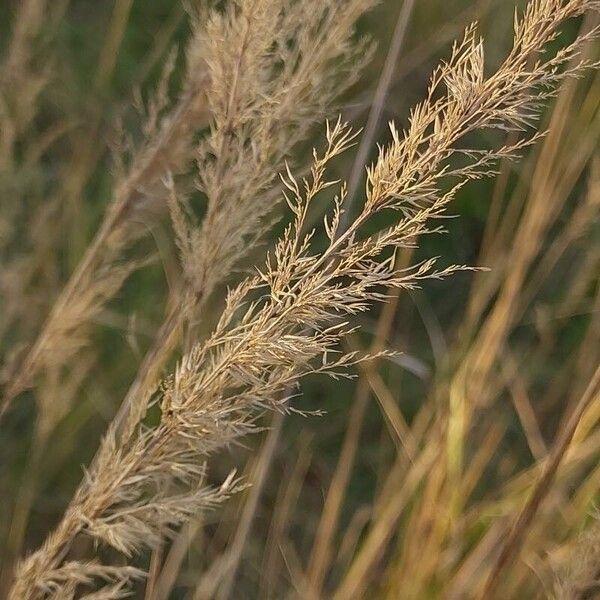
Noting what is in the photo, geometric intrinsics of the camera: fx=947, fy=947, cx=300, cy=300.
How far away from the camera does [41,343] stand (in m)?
0.99

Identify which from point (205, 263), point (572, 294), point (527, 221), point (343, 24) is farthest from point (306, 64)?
point (572, 294)

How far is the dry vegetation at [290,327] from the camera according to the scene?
2.02 ft

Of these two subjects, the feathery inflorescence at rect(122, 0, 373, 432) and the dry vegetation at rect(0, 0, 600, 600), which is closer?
the dry vegetation at rect(0, 0, 600, 600)

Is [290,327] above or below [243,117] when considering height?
below

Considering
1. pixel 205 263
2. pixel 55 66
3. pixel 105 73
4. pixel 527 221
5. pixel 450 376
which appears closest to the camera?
pixel 205 263

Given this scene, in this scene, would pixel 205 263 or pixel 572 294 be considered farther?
pixel 572 294

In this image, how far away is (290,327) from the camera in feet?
2.11

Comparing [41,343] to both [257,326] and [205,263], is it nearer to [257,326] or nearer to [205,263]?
[205,263]

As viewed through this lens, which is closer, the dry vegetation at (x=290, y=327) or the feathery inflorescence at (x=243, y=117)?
the dry vegetation at (x=290, y=327)

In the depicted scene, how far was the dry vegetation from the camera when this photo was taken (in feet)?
2.02

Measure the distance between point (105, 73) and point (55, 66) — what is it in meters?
0.18

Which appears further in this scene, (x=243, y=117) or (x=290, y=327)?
(x=243, y=117)

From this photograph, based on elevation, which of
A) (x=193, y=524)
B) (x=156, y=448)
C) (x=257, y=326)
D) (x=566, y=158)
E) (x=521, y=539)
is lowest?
(x=193, y=524)

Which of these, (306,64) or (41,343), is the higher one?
(306,64)
